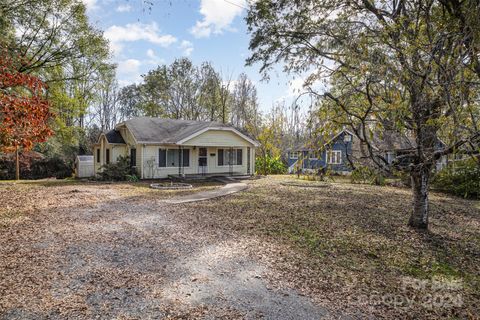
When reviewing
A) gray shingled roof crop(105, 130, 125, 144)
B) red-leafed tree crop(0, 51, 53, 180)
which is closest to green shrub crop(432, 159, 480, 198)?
red-leafed tree crop(0, 51, 53, 180)

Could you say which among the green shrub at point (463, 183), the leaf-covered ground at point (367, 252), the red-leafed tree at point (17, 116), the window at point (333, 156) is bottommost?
the leaf-covered ground at point (367, 252)

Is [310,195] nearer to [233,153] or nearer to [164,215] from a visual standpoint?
[164,215]

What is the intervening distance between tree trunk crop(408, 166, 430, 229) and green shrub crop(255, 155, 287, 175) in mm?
18221

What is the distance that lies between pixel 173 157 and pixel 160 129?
2590mm

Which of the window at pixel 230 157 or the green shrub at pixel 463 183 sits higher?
the window at pixel 230 157

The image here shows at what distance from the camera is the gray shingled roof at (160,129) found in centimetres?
1919

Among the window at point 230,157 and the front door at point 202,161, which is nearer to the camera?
the front door at point 202,161

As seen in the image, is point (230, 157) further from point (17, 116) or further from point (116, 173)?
point (17, 116)

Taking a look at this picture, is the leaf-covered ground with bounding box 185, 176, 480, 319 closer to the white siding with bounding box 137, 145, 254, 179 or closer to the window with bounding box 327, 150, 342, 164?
the window with bounding box 327, 150, 342, 164

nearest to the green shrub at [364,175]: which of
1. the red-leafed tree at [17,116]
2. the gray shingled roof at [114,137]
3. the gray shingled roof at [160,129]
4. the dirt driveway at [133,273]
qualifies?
the dirt driveway at [133,273]

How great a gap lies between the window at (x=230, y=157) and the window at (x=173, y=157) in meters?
2.65

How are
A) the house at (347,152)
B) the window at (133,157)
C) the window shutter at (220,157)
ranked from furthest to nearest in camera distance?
the window shutter at (220,157), the window at (133,157), the house at (347,152)

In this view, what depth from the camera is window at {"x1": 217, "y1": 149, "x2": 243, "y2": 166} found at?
22.3 metres

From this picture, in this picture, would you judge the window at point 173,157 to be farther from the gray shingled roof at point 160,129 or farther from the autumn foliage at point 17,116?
the autumn foliage at point 17,116
